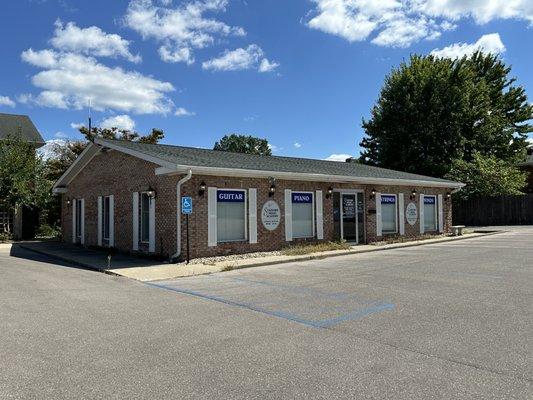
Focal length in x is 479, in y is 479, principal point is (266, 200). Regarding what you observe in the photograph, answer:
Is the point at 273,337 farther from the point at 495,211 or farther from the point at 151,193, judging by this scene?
the point at 495,211

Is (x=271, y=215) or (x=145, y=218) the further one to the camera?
(x=145, y=218)

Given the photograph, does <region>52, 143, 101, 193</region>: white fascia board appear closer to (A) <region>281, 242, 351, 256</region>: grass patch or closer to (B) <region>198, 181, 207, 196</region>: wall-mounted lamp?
(B) <region>198, 181, 207, 196</region>: wall-mounted lamp

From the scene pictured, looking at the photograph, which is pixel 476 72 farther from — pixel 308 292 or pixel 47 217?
pixel 308 292

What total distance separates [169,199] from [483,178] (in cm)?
2520

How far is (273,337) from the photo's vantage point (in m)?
5.95

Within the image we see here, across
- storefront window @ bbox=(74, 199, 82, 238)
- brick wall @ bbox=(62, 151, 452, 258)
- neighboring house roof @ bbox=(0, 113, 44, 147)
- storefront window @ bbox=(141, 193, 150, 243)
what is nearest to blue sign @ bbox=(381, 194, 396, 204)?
brick wall @ bbox=(62, 151, 452, 258)

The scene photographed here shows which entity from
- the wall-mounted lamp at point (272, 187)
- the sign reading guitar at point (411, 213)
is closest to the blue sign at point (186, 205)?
the wall-mounted lamp at point (272, 187)

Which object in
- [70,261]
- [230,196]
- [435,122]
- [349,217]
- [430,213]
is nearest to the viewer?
[230,196]

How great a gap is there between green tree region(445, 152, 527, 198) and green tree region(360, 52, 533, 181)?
3.54 ft

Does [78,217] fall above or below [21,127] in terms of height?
below

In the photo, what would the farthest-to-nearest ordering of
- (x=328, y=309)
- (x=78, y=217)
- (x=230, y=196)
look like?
(x=78, y=217)
(x=230, y=196)
(x=328, y=309)

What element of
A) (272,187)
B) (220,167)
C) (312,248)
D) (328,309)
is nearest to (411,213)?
(312,248)

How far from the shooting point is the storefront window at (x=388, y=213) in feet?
66.4

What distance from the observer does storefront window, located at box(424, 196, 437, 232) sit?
74.1ft
